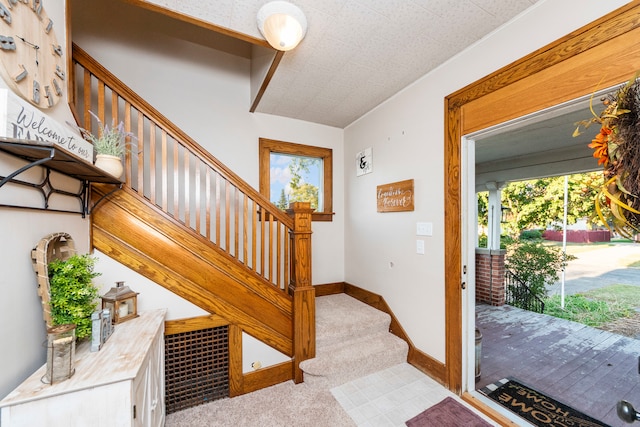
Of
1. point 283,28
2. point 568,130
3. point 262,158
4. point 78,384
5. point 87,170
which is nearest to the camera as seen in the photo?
point 78,384

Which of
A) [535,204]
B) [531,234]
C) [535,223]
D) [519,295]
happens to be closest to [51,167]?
[519,295]

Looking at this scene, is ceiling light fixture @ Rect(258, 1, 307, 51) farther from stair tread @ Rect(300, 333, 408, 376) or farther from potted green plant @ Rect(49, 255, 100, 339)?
stair tread @ Rect(300, 333, 408, 376)

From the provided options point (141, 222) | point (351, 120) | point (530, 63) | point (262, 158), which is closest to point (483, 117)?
point (530, 63)

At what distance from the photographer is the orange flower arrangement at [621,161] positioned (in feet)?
2.81

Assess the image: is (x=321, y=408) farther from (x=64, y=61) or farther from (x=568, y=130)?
(x=568, y=130)

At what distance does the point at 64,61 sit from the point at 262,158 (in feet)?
6.55

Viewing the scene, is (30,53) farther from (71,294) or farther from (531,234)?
(531,234)

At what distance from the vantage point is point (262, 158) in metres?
3.27

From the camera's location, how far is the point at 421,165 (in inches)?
96.4

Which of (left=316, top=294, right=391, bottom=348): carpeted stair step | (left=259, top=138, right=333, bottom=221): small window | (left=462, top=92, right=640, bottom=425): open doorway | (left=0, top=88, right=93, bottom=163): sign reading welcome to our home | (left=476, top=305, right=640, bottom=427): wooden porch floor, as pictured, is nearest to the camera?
(left=0, top=88, right=93, bottom=163): sign reading welcome to our home

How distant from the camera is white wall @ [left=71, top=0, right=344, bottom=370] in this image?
2.56m

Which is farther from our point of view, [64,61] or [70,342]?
[64,61]

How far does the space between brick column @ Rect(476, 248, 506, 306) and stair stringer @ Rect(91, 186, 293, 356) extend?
4306mm

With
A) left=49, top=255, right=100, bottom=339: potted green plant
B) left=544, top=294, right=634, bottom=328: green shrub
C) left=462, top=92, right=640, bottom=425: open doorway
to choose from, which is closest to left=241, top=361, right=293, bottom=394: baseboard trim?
left=49, top=255, right=100, bottom=339: potted green plant
